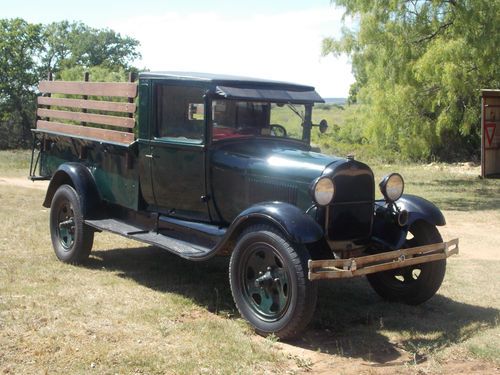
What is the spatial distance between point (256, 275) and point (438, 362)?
151 centimetres

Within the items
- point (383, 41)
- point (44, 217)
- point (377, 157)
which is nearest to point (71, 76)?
point (377, 157)

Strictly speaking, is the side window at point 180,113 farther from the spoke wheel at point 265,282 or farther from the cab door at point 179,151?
Result: the spoke wheel at point 265,282

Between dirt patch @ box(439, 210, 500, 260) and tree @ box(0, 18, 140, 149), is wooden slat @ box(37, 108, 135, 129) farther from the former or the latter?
tree @ box(0, 18, 140, 149)

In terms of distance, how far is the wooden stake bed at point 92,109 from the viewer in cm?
655

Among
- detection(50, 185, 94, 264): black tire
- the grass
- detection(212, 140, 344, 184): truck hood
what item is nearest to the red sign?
the grass

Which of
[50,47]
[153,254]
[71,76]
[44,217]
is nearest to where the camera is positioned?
[153,254]

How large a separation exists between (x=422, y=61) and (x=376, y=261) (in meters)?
10.6

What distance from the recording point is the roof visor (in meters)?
5.66

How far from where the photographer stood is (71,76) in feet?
106

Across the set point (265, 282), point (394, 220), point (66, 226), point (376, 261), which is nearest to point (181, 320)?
point (265, 282)

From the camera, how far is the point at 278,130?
6.21 m

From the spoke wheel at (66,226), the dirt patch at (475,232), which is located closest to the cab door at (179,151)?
the spoke wheel at (66,226)

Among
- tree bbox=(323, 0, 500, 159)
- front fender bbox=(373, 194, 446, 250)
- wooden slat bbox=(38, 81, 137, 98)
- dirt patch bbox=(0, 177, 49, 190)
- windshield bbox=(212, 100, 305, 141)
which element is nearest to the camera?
front fender bbox=(373, 194, 446, 250)

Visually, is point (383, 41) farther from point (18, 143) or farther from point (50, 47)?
point (50, 47)
